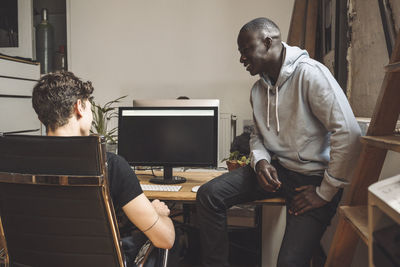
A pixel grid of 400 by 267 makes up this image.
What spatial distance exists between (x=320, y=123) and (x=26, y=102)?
3.62 metres

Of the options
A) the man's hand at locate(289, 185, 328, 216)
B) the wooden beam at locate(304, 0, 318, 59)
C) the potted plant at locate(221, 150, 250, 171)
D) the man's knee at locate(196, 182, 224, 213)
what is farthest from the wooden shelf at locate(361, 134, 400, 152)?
the wooden beam at locate(304, 0, 318, 59)

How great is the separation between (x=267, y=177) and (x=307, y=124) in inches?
11.4

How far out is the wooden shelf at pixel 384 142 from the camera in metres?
0.91

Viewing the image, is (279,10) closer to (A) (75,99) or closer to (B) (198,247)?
(B) (198,247)

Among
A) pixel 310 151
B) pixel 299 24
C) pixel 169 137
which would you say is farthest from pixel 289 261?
pixel 299 24

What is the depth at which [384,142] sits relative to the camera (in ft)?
3.11

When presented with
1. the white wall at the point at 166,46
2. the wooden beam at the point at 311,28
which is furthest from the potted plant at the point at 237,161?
the white wall at the point at 166,46

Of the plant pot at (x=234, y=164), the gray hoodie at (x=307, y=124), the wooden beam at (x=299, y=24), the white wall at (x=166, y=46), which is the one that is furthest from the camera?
the white wall at (x=166, y=46)

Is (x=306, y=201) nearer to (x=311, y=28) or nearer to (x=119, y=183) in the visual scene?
(x=119, y=183)

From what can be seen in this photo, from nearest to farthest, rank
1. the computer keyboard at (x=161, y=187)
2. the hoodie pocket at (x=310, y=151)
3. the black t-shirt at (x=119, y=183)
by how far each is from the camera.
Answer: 1. the black t-shirt at (x=119, y=183)
2. the hoodie pocket at (x=310, y=151)
3. the computer keyboard at (x=161, y=187)

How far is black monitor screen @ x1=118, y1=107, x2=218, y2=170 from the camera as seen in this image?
196 cm

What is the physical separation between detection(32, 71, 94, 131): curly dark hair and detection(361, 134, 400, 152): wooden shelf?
3.14 feet

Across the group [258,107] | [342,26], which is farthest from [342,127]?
[342,26]

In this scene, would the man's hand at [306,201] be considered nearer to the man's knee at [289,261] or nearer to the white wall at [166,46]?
the man's knee at [289,261]
